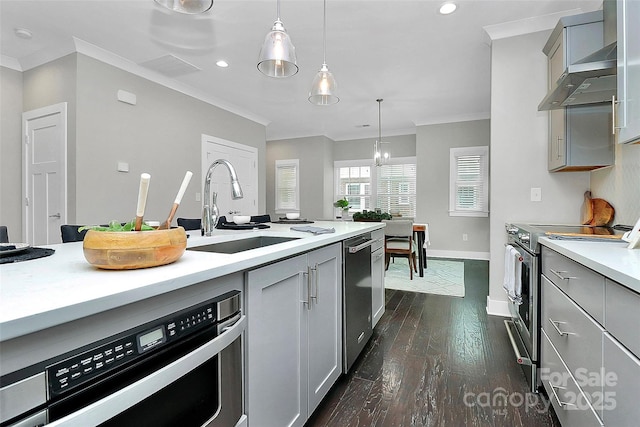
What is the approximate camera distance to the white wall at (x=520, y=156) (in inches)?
107

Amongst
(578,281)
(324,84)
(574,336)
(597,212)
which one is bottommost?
(574,336)

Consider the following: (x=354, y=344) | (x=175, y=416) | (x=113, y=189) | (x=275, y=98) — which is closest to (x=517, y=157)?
(x=354, y=344)

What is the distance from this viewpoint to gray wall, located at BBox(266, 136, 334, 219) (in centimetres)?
731

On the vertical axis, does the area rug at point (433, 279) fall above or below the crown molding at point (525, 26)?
below

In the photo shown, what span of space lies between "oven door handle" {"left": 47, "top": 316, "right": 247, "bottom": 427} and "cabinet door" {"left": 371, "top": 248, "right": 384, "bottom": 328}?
1610mm

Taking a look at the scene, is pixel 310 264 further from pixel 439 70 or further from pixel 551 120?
pixel 439 70

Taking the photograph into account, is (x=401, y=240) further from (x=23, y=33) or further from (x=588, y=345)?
(x=23, y=33)

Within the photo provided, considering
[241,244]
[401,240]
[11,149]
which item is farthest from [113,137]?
[401,240]

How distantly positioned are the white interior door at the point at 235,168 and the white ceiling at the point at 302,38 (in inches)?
30.9

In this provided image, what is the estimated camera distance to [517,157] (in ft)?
9.30

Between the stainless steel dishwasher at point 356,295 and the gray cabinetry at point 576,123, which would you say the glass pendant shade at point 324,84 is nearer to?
the stainless steel dishwasher at point 356,295

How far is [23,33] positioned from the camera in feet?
9.91

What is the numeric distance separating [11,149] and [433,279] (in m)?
5.44

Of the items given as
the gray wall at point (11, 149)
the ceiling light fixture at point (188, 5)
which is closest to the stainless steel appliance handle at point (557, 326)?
the ceiling light fixture at point (188, 5)
